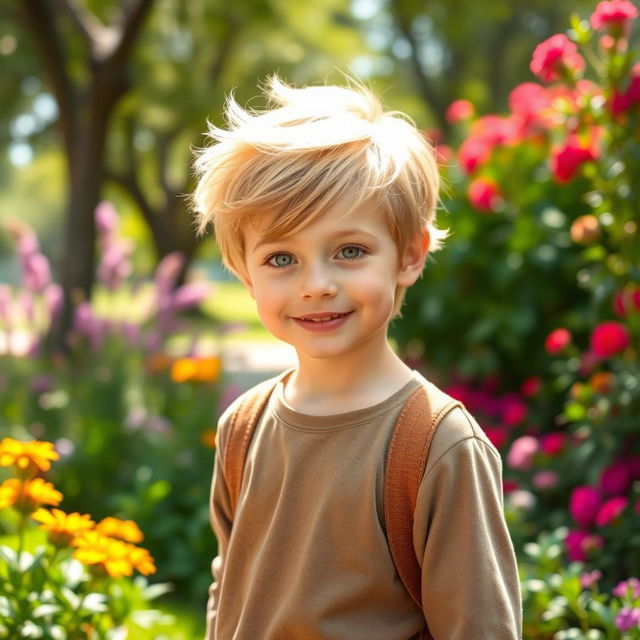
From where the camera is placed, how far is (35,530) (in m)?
2.98

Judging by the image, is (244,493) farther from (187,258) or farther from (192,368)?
(187,258)

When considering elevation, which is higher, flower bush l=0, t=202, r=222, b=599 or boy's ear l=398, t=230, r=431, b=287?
boy's ear l=398, t=230, r=431, b=287

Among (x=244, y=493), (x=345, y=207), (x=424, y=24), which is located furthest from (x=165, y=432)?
(x=424, y=24)

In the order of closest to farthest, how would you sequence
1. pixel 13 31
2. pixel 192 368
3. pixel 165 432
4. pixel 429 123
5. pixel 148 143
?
1. pixel 192 368
2. pixel 165 432
3. pixel 13 31
4. pixel 148 143
5. pixel 429 123

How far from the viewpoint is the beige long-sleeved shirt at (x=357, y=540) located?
4.65 ft

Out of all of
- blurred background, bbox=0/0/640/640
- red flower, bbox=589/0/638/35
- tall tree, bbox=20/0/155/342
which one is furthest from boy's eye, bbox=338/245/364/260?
tall tree, bbox=20/0/155/342

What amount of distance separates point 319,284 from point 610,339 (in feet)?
5.81

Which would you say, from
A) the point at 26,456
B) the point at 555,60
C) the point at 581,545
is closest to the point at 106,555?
the point at 26,456

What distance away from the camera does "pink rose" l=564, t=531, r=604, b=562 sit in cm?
287

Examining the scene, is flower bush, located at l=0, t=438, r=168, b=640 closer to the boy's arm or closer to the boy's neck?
the boy's neck

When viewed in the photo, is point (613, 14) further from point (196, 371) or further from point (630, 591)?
point (196, 371)

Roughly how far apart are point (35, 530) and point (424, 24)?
58.9 ft

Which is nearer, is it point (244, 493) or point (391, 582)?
point (391, 582)

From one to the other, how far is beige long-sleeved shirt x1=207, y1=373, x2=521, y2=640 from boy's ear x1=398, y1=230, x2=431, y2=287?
6.8 inches
